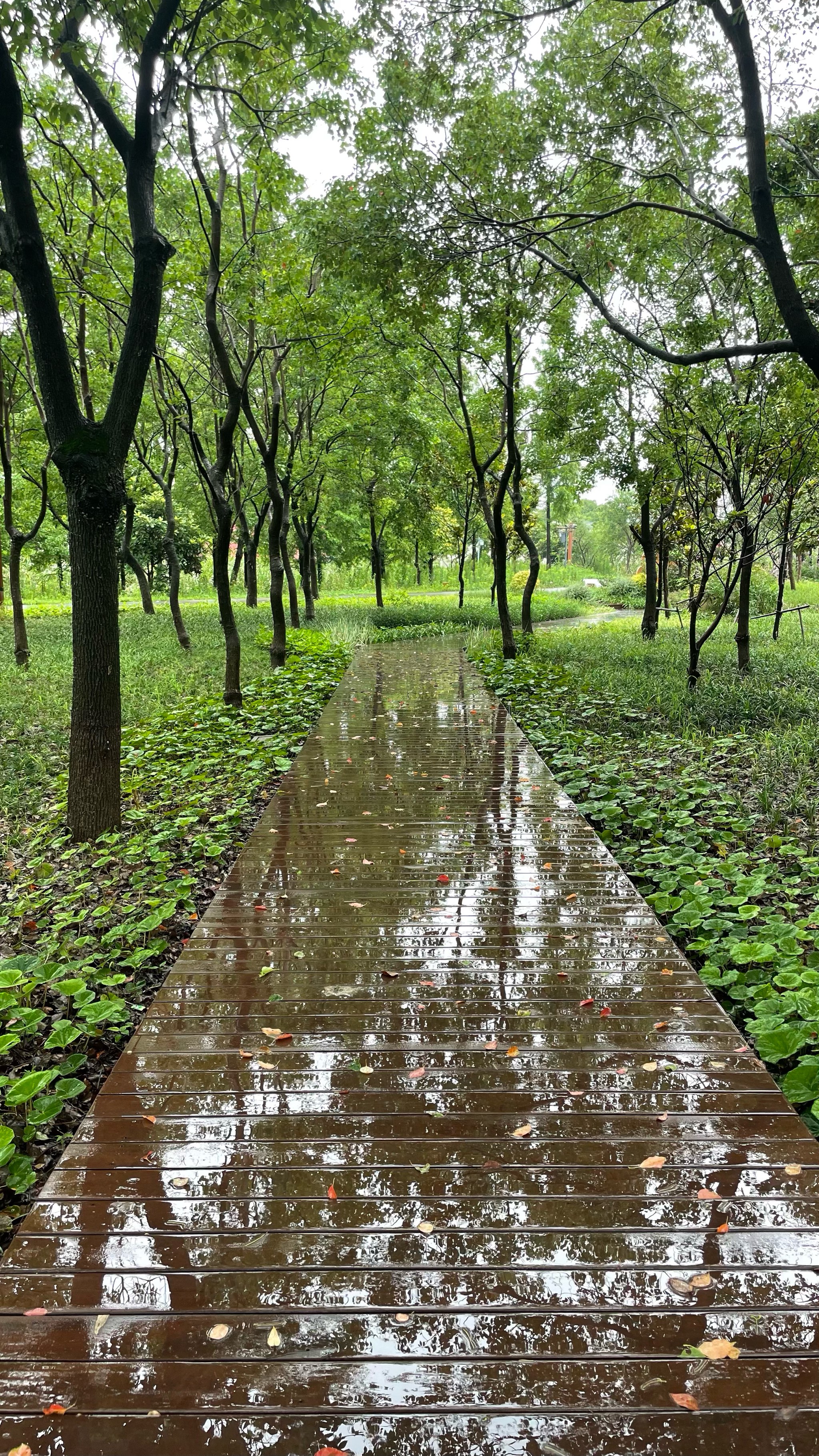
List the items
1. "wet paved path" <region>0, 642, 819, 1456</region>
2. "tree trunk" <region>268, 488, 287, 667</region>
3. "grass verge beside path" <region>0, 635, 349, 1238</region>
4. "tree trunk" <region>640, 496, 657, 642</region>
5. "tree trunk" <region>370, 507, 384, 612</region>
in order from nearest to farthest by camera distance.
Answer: "wet paved path" <region>0, 642, 819, 1456</region> < "grass verge beside path" <region>0, 635, 349, 1238</region> < "tree trunk" <region>268, 488, 287, 667</region> < "tree trunk" <region>640, 496, 657, 642</region> < "tree trunk" <region>370, 507, 384, 612</region>

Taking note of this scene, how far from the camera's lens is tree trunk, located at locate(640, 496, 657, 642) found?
15773mm

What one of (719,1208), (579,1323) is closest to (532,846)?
(719,1208)

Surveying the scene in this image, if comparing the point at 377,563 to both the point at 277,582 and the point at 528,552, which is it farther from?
the point at 277,582

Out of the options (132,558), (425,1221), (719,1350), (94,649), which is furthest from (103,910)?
(132,558)

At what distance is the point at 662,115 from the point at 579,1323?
8.81 metres

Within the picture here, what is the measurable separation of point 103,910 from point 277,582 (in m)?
8.88

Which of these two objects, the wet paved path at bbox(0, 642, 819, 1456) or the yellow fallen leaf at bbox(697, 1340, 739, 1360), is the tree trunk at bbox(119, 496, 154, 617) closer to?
the wet paved path at bbox(0, 642, 819, 1456)

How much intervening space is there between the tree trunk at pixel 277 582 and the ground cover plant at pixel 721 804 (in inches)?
145

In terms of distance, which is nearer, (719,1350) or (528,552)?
(719,1350)

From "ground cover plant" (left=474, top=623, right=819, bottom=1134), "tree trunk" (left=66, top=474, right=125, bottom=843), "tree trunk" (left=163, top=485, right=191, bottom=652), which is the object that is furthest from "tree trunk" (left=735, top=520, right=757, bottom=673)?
"tree trunk" (left=163, top=485, right=191, bottom=652)

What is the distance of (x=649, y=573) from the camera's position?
1659 centimetres

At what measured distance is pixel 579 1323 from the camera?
1.78 meters

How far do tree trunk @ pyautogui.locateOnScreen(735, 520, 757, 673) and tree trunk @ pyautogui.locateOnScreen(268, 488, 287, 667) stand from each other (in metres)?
6.49

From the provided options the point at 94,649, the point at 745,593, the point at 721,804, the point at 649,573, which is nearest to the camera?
the point at 94,649
